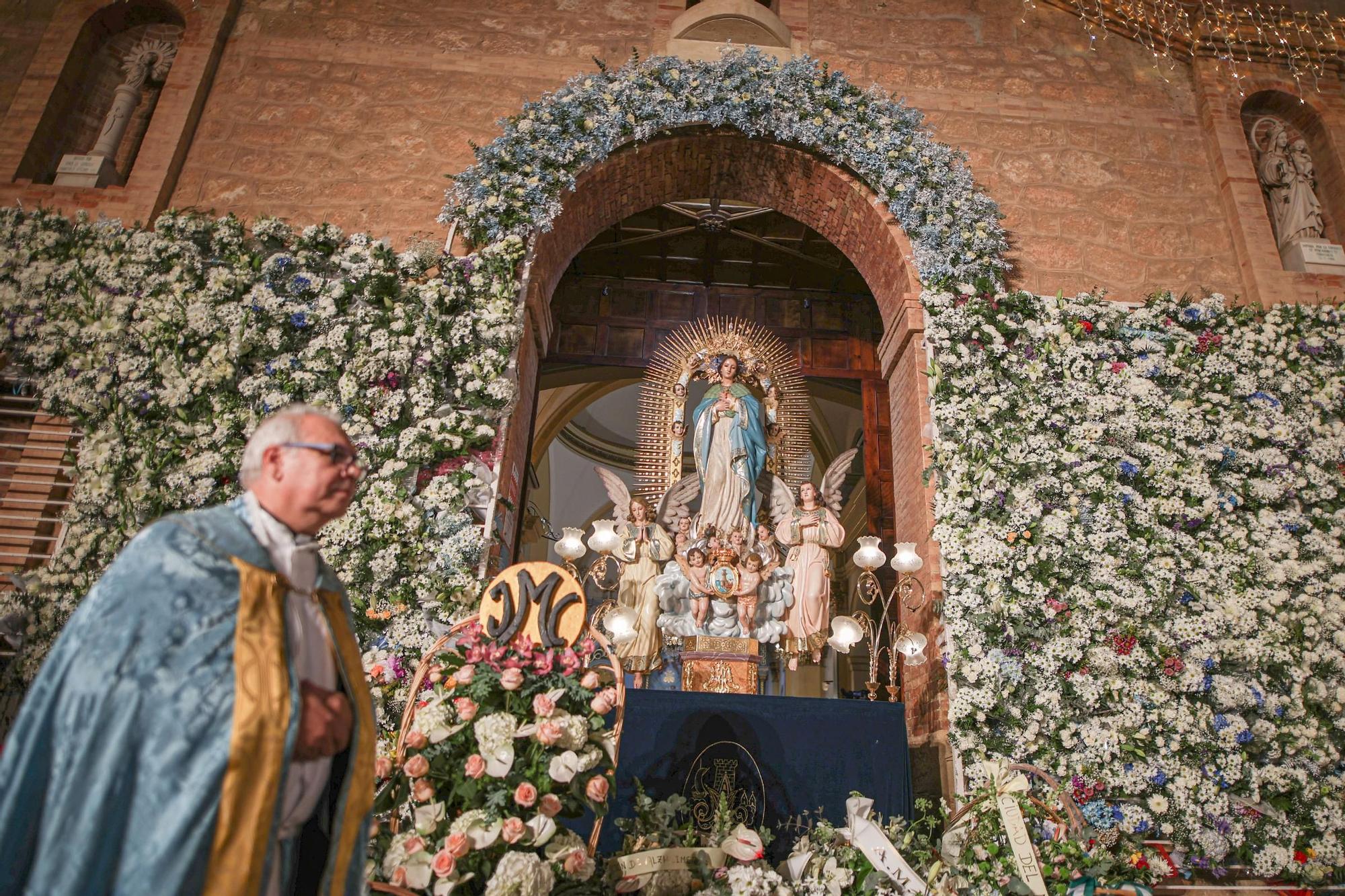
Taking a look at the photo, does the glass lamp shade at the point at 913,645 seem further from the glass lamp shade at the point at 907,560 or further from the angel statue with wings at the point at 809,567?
the angel statue with wings at the point at 809,567

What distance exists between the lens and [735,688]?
232 inches

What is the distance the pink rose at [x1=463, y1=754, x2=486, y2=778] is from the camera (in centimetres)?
281

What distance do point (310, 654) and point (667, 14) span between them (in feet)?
22.1

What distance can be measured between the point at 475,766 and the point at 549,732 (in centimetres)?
26

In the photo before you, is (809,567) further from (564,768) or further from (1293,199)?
(1293,199)

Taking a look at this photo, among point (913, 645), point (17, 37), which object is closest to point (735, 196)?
point (913, 645)

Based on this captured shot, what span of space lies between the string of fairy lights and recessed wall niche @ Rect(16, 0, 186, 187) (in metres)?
7.46

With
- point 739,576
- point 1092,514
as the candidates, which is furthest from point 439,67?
point 1092,514

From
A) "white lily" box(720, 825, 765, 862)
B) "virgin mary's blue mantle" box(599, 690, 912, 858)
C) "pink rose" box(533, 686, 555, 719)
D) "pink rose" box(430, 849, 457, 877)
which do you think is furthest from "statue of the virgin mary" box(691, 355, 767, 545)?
"pink rose" box(430, 849, 457, 877)

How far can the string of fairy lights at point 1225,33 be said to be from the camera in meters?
7.39

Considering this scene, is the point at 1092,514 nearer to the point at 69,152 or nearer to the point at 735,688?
the point at 735,688

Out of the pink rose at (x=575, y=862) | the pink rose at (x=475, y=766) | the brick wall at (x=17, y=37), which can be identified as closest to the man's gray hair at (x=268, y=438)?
the pink rose at (x=475, y=766)

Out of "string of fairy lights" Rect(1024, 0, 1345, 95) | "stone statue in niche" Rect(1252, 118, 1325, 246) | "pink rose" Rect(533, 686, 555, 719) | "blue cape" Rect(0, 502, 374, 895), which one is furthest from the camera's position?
"string of fairy lights" Rect(1024, 0, 1345, 95)

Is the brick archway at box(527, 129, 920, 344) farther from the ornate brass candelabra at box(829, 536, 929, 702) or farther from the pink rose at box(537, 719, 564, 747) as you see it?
the pink rose at box(537, 719, 564, 747)
